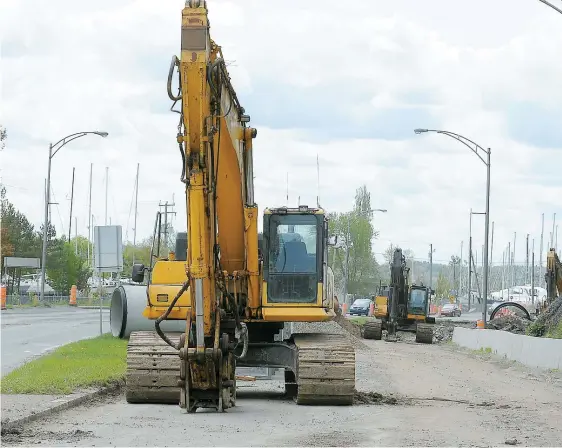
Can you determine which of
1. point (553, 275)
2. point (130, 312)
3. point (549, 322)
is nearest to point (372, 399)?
point (130, 312)

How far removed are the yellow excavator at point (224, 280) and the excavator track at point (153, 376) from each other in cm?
1

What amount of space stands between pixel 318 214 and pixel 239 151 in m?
2.34

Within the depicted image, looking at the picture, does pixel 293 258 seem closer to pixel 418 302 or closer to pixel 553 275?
pixel 553 275

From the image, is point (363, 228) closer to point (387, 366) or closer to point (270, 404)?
point (387, 366)

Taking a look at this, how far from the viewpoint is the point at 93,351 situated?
27953 mm

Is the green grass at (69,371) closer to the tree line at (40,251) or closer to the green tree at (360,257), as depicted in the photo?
the tree line at (40,251)

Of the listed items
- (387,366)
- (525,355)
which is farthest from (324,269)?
(525,355)

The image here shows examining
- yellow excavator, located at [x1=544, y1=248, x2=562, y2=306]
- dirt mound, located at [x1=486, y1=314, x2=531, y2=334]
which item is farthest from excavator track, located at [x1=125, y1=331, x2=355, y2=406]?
dirt mound, located at [x1=486, y1=314, x2=531, y2=334]

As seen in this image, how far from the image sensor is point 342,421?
16125 millimetres

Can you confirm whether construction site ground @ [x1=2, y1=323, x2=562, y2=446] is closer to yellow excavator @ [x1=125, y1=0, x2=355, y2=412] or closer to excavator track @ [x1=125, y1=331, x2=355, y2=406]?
A: excavator track @ [x1=125, y1=331, x2=355, y2=406]

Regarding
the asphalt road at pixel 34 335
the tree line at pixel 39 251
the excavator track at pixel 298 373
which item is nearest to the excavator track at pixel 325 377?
the excavator track at pixel 298 373

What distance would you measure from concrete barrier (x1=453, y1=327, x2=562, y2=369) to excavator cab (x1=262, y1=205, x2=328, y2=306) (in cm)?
1340

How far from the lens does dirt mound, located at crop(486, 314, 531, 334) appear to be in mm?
51438

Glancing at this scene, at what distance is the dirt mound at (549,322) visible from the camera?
3991 centimetres
